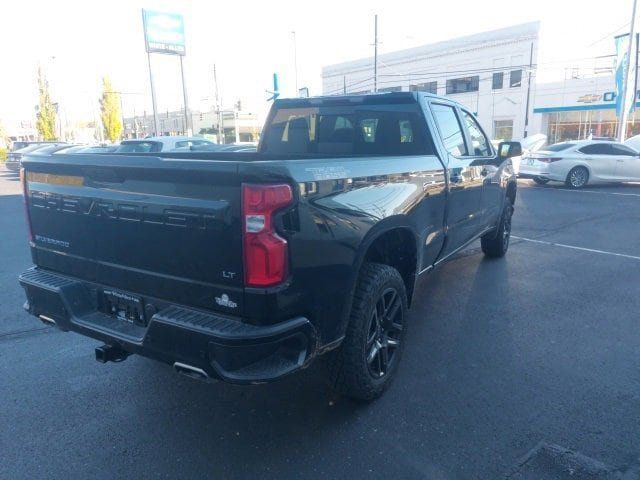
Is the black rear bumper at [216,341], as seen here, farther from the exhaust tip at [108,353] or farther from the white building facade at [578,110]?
the white building facade at [578,110]

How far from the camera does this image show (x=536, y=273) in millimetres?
6383

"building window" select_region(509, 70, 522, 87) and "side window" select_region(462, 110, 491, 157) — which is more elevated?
"building window" select_region(509, 70, 522, 87)

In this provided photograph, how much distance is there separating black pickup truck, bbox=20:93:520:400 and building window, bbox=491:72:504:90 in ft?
144

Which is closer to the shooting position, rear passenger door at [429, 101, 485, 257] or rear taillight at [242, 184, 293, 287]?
rear taillight at [242, 184, 293, 287]

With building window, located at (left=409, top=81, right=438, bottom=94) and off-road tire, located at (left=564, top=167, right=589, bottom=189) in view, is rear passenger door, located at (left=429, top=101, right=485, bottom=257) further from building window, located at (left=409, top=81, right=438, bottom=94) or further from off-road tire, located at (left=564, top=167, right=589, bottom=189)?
building window, located at (left=409, top=81, right=438, bottom=94)

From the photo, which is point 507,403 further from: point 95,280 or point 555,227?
point 555,227

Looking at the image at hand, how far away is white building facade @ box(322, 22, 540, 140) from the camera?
41812 mm

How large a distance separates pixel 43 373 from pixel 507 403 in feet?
11.0

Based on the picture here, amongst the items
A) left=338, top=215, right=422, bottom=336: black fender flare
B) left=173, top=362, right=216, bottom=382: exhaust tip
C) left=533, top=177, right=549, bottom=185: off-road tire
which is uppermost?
left=338, top=215, right=422, bottom=336: black fender flare

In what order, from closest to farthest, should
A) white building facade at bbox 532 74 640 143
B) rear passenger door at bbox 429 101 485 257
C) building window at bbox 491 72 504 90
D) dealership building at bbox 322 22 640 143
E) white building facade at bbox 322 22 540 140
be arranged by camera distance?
rear passenger door at bbox 429 101 485 257, white building facade at bbox 532 74 640 143, dealership building at bbox 322 22 640 143, white building facade at bbox 322 22 540 140, building window at bbox 491 72 504 90

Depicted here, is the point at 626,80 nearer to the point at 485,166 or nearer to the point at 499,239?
the point at 499,239

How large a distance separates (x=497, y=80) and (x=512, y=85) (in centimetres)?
148

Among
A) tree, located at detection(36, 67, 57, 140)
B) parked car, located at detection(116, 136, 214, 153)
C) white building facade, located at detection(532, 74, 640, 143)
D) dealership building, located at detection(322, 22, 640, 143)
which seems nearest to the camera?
parked car, located at detection(116, 136, 214, 153)

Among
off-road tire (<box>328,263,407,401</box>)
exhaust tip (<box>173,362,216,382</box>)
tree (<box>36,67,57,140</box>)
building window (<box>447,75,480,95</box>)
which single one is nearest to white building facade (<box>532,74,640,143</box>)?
building window (<box>447,75,480,95</box>)
